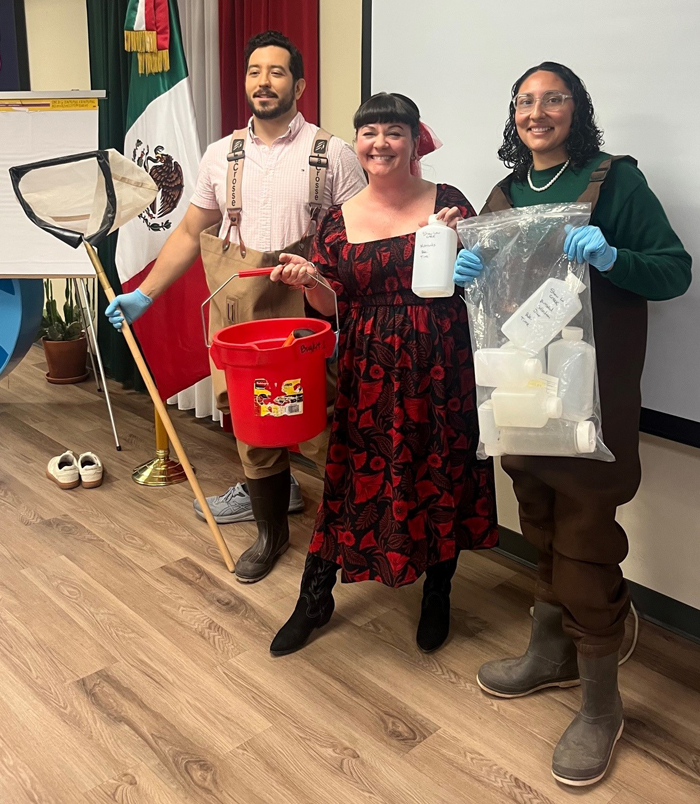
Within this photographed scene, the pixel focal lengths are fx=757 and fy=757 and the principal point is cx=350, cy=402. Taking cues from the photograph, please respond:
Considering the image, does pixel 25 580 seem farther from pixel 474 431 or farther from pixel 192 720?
pixel 474 431

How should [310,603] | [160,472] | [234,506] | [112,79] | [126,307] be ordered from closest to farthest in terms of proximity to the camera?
[310,603] < [126,307] < [234,506] < [160,472] < [112,79]

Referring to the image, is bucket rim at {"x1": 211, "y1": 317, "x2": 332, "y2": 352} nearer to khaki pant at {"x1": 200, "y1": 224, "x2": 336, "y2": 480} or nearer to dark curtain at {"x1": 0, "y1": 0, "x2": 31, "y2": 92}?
khaki pant at {"x1": 200, "y1": 224, "x2": 336, "y2": 480}

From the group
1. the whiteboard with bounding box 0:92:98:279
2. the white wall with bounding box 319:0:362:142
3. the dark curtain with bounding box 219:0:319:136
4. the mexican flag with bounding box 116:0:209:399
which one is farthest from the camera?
the whiteboard with bounding box 0:92:98:279

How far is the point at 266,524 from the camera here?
2455 mm

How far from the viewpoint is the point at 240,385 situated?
76.4 inches

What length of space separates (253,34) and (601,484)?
7.68ft

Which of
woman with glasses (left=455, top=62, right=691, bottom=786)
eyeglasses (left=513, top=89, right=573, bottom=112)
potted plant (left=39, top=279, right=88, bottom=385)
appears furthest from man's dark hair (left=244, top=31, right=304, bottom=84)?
potted plant (left=39, top=279, right=88, bottom=385)

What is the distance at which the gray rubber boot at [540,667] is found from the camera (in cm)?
184

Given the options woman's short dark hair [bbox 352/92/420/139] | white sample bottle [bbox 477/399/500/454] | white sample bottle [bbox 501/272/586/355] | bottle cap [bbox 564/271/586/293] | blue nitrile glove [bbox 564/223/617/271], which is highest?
woman's short dark hair [bbox 352/92/420/139]

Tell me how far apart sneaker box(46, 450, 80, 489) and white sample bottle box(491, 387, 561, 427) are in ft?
6.76

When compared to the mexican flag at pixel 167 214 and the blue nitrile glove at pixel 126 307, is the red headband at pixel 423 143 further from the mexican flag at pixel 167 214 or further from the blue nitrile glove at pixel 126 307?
the mexican flag at pixel 167 214

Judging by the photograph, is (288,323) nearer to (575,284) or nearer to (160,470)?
(575,284)

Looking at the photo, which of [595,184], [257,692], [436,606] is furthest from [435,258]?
[257,692]

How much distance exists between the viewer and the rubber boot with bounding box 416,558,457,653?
6.68 ft
